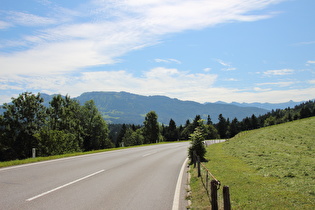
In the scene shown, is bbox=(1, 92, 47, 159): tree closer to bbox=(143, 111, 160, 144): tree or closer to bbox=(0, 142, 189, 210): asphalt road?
bbox=(0, 142, 189, 210): asphalt road

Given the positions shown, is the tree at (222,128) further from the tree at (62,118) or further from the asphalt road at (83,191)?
the asphalt road at (83,191)

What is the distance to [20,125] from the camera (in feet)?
139

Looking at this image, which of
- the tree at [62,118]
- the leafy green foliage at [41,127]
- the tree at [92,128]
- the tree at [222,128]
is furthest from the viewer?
the tree at [222,128]

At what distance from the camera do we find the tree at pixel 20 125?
41344 mm

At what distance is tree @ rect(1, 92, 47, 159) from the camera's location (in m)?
41.3

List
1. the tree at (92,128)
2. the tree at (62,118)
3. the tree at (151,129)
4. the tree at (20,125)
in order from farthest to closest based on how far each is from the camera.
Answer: the tree at (151,129)
the tree at (92,128)
the tree at (62,118)
the tree at (20,125)

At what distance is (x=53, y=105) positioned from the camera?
173 feet

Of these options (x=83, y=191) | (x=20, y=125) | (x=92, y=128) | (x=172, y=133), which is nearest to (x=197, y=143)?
(x=83, y=191)

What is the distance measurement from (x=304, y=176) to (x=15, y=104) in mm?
45735

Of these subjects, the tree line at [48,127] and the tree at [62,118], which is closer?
the tree line at [48,127]

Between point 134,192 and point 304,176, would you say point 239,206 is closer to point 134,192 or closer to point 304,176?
point 134,192

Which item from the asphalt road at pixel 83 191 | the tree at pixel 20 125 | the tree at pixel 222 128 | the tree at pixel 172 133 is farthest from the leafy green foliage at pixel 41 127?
the tree at pixel 222 128

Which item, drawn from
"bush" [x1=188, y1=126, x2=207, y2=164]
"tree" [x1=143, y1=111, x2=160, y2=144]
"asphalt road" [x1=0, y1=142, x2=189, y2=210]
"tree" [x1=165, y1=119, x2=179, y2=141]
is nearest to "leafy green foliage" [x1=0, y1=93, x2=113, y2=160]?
"bush" [x1=188, y1=126, x2=207, y2=164]

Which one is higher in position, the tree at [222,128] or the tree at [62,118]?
the tree at [62,118]
